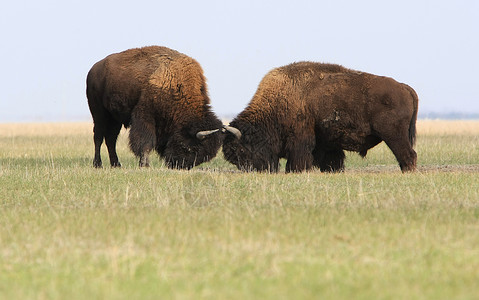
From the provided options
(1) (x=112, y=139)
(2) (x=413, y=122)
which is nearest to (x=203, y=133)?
(1) (x=112, y=139)

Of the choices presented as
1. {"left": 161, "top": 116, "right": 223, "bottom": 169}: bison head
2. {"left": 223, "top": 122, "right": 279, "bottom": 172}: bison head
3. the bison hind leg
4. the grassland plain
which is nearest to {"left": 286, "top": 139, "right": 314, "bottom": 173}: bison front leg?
{"left": 223, "top": 122, "right": 279, "bottom": 172}: bison head

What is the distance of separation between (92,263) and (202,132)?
27.4ft

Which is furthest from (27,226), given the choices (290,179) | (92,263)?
(290,179)

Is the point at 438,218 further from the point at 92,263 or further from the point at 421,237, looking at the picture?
the point at 92,263

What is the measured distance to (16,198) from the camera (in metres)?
9.48

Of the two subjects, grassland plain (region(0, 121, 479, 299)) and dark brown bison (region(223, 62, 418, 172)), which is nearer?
grassland plain (region(0, 121, 479, 299))

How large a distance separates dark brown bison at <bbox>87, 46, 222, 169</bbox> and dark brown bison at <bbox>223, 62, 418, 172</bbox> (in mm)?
743

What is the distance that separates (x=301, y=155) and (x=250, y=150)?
1.01 metres

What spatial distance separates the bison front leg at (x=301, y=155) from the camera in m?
13.2

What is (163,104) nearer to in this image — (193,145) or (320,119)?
(193,145)

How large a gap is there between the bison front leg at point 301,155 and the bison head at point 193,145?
4.96ft

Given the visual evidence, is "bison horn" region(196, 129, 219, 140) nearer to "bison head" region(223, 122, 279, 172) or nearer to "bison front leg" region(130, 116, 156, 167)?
"bison head" region(223, 122, 279, 172)

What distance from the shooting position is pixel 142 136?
→ 47.8ft

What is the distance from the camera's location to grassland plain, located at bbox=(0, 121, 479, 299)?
494 cm
